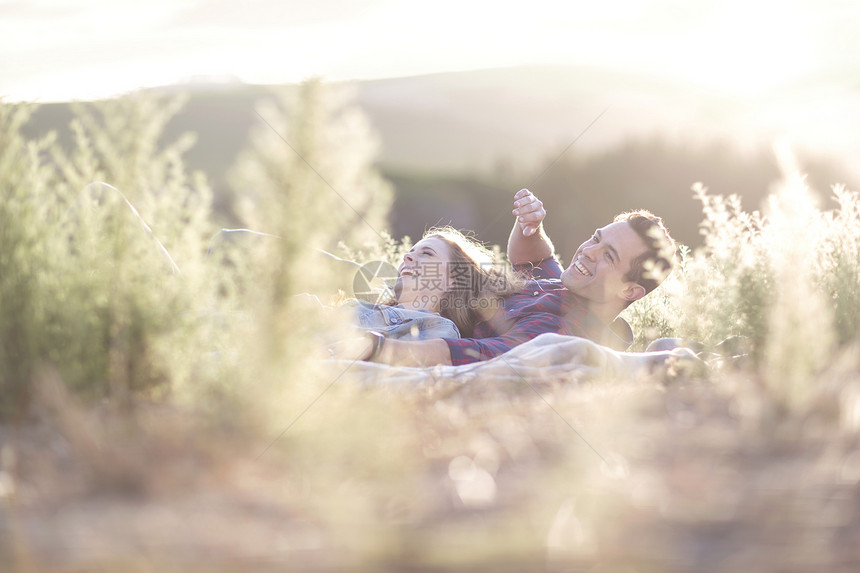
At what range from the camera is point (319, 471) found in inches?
62.2

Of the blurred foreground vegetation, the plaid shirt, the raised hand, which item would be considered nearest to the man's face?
the plaid shirt

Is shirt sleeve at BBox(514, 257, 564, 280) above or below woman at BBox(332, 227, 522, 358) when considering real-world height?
above

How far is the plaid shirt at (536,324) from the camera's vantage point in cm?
385

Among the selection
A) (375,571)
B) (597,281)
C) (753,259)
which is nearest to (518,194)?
(597,281)

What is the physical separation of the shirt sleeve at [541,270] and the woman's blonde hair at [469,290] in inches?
21.2

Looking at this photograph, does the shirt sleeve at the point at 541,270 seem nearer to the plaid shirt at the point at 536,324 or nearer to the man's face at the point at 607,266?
the plaid shirt at the point at 536,324

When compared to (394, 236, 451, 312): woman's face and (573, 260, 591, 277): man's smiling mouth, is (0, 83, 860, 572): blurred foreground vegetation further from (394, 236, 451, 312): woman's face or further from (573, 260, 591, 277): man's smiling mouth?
(394, 236, 451, 312): woman's face

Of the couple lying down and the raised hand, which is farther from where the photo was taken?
the raised hand

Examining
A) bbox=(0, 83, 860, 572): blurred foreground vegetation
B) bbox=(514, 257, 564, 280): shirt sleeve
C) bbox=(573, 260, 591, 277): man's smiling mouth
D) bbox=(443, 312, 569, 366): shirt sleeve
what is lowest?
bbox=(0, 83, 860, 572): blurred foreground vegetation

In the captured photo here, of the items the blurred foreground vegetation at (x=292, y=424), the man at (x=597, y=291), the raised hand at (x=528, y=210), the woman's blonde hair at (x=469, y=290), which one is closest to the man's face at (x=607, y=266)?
the man at (x=597, y=291)

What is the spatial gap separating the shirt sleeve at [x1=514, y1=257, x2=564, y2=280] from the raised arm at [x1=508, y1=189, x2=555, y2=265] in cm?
4

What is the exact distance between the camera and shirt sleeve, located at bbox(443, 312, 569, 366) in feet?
12.3

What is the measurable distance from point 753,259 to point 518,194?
2.18 metres

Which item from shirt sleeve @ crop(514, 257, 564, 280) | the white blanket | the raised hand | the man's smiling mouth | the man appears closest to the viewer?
the white blanket
